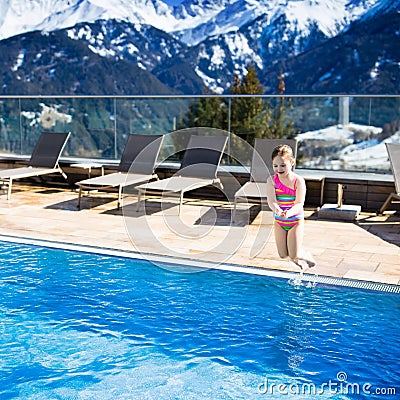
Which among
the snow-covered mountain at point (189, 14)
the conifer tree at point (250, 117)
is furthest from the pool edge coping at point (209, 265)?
the snow-covered mountain at point (189, 14)

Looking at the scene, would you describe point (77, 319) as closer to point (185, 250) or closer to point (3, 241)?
point (185, 250)

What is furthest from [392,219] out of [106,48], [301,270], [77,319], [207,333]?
[106,48]

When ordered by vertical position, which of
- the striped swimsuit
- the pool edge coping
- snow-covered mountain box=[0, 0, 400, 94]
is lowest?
the pool edge coping

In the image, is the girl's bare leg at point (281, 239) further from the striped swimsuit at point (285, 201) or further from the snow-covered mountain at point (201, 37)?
the snow-covered mountain at point (201, 37)

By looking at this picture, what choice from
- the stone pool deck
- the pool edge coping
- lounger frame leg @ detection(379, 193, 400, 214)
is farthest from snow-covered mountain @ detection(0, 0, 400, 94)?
the pool edge coping

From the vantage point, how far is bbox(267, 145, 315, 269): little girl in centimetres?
464

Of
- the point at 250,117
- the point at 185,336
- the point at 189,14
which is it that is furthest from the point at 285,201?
the point at 189,14

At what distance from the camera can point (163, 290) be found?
4793 mm

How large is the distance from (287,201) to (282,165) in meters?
0.31

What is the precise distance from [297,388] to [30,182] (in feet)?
24.9

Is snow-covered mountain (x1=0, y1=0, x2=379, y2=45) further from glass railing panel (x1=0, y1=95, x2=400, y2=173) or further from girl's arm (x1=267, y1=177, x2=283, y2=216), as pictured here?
girl's arm (x1=267, y1=177, x2=283, y2=216)
